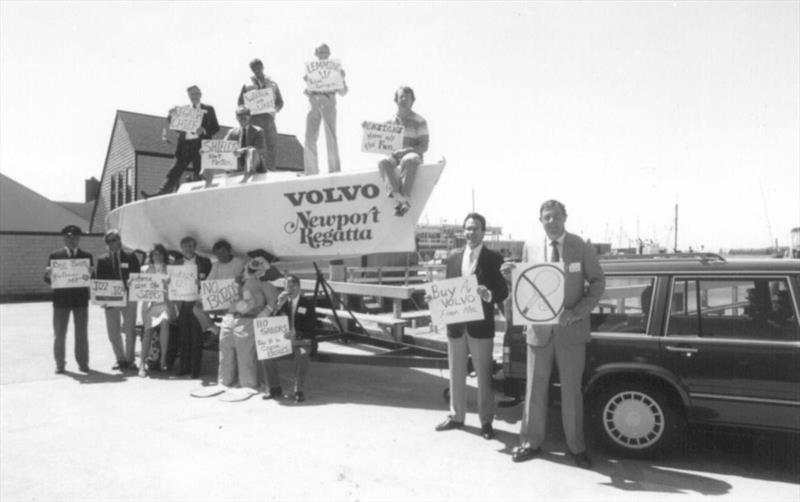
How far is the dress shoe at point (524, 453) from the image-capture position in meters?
4.21

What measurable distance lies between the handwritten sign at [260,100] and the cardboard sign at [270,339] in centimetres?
293

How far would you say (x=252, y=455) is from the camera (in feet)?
14.4

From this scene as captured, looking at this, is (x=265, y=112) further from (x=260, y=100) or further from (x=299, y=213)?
(x=299, y=213)

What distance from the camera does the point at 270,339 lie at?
597 centimetres

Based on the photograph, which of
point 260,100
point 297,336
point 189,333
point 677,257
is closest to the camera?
point 677,257

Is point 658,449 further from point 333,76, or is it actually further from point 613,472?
point 333,76

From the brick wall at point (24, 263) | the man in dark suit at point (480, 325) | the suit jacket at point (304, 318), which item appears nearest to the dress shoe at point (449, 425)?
the man in dark suit at point (480, 325)

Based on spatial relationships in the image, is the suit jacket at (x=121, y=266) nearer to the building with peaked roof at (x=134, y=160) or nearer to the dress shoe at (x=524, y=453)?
the dress shoe at (x=524, y=453)

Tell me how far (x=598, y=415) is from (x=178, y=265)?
5.21 meters

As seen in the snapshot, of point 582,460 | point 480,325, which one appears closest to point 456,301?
point 480,325

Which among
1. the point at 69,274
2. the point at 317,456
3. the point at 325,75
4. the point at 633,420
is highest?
the point at 325,75

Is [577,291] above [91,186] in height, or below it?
below

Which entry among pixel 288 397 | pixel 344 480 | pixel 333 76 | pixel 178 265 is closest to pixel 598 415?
pixel 344 480

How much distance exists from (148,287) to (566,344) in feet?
17.5
